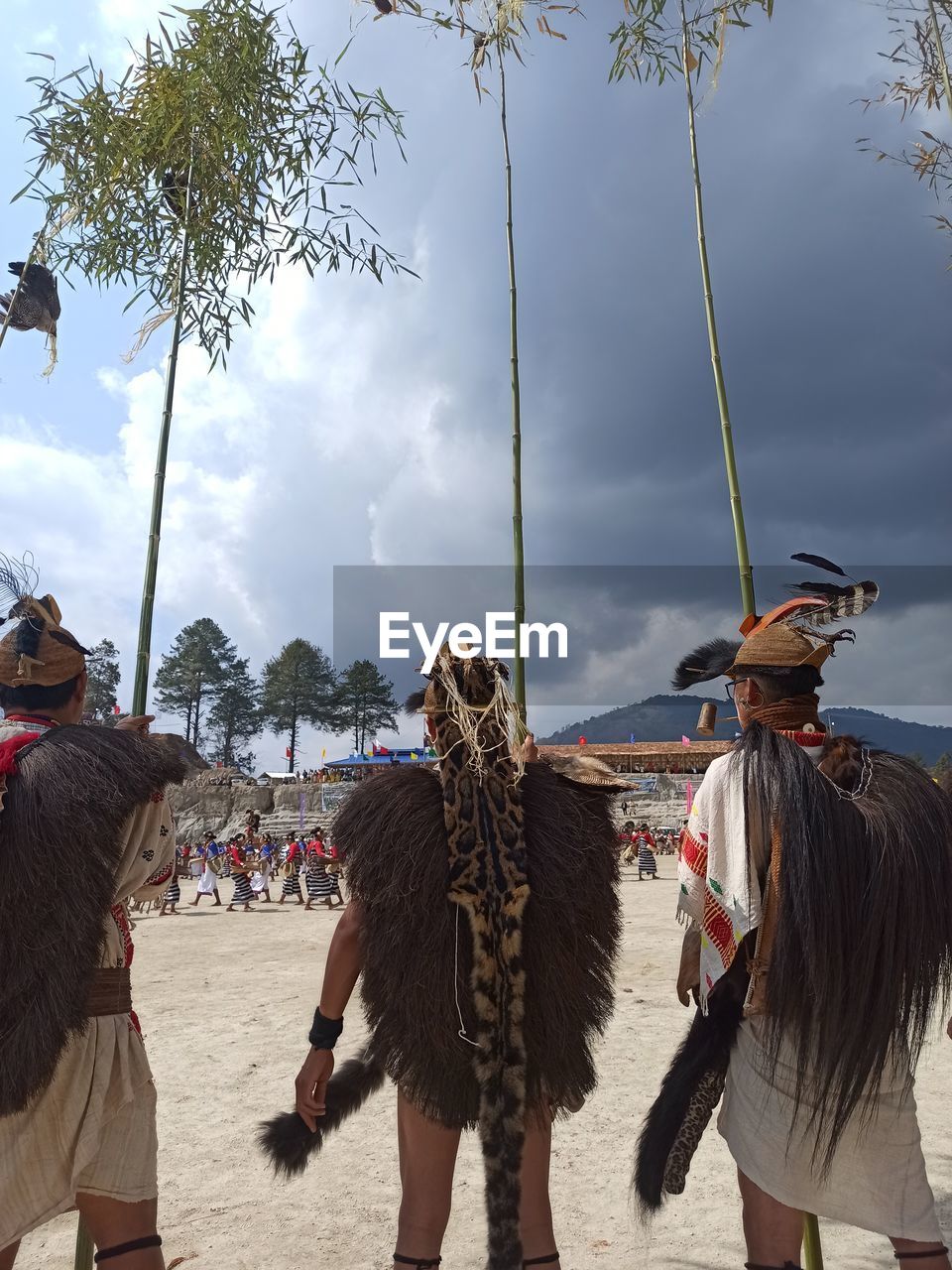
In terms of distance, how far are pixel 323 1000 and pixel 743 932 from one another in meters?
1.10

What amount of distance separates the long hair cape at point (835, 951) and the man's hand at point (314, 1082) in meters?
0.87

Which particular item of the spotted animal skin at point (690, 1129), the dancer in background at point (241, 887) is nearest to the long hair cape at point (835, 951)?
the spotted animal skin at point (690, 1129)

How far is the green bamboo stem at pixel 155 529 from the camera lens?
310 centimetres

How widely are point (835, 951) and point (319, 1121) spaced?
1537 millimetres

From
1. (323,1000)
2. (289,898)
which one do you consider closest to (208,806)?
(289,898)

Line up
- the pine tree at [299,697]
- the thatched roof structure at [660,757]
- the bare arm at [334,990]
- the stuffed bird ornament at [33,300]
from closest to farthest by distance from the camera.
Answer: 1. the bare arm at [334,990]
2. the stuffed bird ornament at [33,300]
3. the thatched roof structure at [660,757]
4. the pine tree at [299,697]

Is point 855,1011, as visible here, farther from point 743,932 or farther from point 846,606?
point 846,606

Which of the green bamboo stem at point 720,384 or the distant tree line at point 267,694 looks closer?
the green bamboo stem at point 720,384

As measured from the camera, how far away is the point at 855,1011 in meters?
2.13

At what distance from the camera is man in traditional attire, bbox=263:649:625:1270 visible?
2.23 metres

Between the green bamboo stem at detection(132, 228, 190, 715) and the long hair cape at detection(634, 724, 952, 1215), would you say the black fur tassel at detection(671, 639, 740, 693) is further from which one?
the green bamboo stem at detection(132, 228, 190, 715)

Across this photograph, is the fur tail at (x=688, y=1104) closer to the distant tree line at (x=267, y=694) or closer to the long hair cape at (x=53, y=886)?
the long hair cape at (x=53, y=886)

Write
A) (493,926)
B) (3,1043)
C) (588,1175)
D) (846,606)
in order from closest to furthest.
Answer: (3,1043) < (493,926) < (846,606) < (588,1175)

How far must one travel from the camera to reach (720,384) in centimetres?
357
